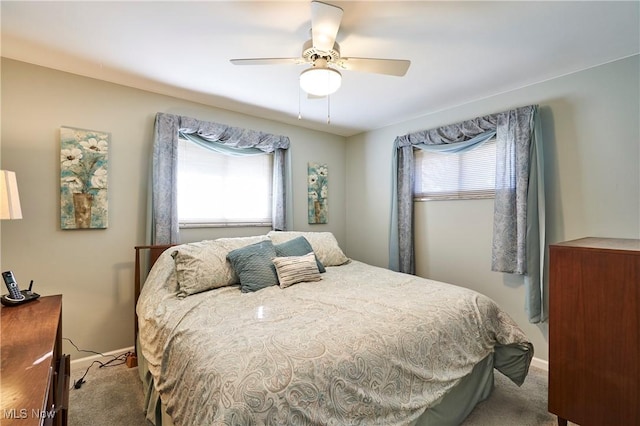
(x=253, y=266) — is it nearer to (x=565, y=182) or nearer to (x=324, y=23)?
(x=324, y=23)

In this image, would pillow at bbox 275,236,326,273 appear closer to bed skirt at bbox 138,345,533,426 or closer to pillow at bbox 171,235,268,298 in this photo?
pillow at bbox 171,235,268,298

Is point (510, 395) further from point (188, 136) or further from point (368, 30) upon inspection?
point (188, 136)

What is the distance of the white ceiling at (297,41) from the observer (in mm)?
1646

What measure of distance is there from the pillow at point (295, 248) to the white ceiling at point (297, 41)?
1.41m

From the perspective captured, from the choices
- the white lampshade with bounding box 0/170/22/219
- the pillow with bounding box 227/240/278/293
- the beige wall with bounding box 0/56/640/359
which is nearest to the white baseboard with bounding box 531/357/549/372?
the beige wall with bounding box 0/56/640/359

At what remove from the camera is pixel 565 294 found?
173cm

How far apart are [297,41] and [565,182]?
242cm

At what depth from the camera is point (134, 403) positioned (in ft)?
6.43

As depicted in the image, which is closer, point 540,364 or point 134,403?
point 134,403

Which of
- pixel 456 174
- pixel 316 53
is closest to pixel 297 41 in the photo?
pixel 316 53

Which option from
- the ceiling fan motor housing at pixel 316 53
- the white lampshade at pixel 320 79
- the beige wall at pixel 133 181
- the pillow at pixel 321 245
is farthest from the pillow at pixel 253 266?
the ceiling fan motor housing at pixel 316 53

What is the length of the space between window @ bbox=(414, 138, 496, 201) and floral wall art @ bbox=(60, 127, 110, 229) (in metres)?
3.17

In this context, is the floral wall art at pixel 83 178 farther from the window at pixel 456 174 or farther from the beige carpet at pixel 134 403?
the window at pixel 456 174

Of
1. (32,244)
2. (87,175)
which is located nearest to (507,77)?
(87,175)
